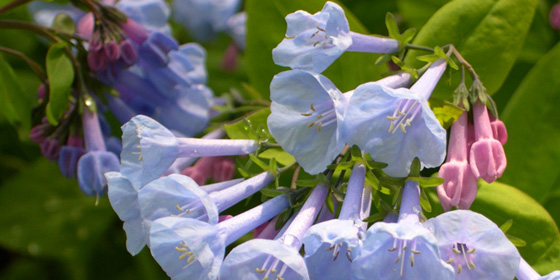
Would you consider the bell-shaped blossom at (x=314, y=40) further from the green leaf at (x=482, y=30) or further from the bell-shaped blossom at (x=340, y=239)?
the green leaf at (x=482, y=30)

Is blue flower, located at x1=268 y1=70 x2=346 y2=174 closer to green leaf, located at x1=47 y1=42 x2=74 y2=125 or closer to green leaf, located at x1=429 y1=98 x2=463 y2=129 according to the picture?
green leaf, located at x1=429 y1=98 x2=463 y2=129

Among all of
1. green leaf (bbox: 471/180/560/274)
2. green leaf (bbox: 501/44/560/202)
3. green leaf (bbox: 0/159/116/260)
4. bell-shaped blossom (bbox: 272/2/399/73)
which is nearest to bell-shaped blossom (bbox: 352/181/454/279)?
bell-shaped blossom (bbox: 272/2/399/73)

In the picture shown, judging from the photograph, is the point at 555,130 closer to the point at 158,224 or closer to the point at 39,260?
the point at 158,224

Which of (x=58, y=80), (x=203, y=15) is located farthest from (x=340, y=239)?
(x=203, y=15)

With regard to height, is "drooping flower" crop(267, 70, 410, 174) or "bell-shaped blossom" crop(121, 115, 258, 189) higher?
"drooping flower" crop(267, 70, 410, 174)

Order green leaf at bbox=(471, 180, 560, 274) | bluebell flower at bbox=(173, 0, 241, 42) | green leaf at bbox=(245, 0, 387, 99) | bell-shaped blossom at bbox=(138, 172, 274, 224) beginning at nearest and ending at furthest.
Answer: bell-shaped blossom at bbox=(138, 172, 274, 224), green leaf at bbox=(471, 180, 560, 274), green leaf at bbox=(245, 0, 387, 99), bluebell flower at bbox=(173, 0, 241, 42)

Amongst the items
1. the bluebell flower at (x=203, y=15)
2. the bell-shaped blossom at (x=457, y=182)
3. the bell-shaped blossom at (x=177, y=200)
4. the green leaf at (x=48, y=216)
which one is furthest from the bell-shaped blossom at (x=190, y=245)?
the bluebell flower at (x=203, y=15)

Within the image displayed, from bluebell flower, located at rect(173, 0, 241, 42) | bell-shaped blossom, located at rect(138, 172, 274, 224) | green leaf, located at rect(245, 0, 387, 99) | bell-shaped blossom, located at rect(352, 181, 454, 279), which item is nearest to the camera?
bell-shaped blossom, located at rect(352, 181, 454, 279)
